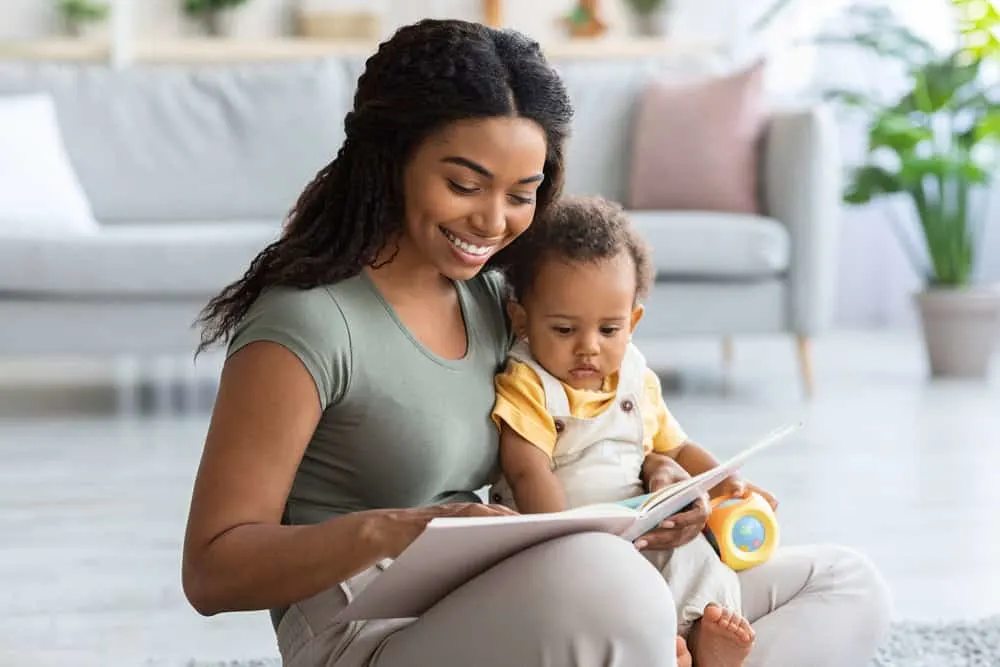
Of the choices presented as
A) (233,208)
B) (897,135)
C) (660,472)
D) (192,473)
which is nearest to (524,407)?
(660,472)

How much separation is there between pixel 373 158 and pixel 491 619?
41 centimetres

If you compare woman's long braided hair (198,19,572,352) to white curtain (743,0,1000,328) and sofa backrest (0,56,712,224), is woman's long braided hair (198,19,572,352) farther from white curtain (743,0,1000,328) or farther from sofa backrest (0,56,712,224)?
white curtain (743,0,1000,328)

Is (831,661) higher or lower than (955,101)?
lower

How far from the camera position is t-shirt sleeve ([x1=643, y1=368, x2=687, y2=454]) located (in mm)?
1511

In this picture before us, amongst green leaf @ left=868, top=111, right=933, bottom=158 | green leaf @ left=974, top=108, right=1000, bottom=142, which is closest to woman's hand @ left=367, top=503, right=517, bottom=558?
green leaf @ left=868, top=111, right=933, bottom=158

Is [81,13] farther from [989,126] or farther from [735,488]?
[735,488]

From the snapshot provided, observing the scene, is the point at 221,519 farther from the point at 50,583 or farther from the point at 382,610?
the point at 50,583

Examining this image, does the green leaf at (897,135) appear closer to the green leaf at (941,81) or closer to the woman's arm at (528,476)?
the green leaf at (941,81)

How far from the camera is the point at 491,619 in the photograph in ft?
3.78

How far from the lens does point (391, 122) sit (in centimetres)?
127

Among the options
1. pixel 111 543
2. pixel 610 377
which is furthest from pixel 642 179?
pixel 610 377

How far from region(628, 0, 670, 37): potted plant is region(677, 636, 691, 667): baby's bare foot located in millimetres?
4464

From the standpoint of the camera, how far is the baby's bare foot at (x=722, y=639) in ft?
4.48

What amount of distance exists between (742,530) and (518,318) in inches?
12.1
